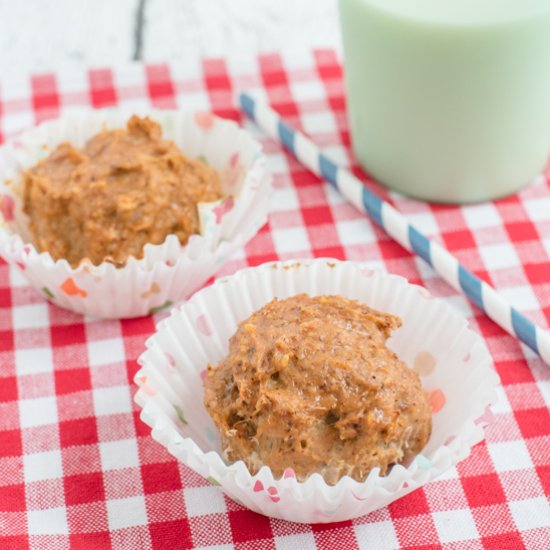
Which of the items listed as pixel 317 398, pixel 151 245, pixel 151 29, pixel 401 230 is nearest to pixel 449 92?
pixel 401 230

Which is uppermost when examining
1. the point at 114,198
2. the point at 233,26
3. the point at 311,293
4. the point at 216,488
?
the point at 114,198

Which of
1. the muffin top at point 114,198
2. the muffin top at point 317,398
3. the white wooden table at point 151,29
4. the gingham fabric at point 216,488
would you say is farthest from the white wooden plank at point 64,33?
the muffin top at point 317,398

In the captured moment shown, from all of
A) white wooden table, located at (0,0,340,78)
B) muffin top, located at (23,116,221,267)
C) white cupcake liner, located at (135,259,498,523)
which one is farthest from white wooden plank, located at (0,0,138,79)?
white cupcake liner, located at (135,259,498,523)

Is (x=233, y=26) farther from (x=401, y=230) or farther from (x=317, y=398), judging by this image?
(x=317, y=398)

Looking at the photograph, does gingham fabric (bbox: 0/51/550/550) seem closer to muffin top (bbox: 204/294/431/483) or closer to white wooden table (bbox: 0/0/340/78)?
muffin top (bbox: 204/294/431/483)

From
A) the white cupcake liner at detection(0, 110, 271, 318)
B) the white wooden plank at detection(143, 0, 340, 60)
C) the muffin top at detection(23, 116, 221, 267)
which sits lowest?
the white wooden plank at detection(143, 0, 340, 60)

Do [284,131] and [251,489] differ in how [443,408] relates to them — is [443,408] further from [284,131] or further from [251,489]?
[284,131]

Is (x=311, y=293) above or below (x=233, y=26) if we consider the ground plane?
above
